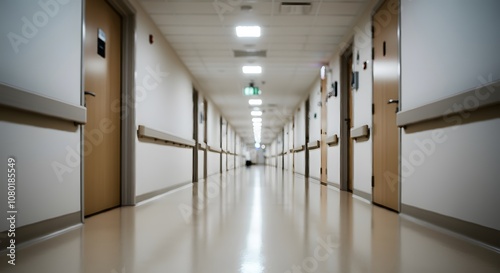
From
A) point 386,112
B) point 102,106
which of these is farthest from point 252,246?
point 386,112

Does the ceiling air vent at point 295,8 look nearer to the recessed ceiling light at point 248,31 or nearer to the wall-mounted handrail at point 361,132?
the recessed ceiling light at point 248,31

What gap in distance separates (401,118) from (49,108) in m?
3.09

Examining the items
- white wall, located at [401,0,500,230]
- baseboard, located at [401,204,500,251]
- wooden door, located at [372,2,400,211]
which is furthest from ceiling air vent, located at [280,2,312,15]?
baseboard, located at [401,204,500,251]

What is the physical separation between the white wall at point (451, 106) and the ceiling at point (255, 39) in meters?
1.75

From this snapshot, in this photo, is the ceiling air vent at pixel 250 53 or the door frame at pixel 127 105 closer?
the door frame at pixel 127 105

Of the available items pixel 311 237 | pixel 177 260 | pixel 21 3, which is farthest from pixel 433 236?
pixel 21 3

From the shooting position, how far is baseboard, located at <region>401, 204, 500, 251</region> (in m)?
2.06

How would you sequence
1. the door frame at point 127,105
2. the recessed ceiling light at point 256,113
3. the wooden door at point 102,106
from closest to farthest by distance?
the wooden door at point 102,106 → the door frame at point 127,105 → the recessed ceiling light at point 256,113

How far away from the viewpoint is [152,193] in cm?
497

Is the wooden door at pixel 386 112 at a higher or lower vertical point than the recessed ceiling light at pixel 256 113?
lower

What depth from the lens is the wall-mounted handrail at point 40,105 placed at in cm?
197

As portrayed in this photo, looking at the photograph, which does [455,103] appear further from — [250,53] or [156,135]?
[250,53]

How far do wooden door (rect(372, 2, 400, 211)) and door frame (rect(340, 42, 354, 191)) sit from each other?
1.86m

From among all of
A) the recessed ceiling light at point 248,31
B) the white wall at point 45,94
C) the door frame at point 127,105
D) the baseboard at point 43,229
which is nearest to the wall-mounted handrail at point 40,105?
the white wall at point 45,94
